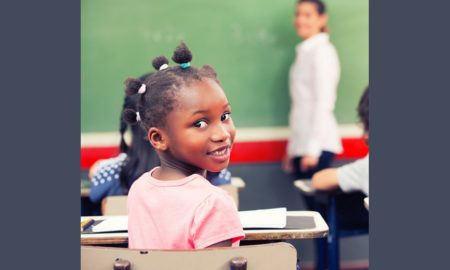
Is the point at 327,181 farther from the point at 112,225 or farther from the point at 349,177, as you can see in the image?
the point at 112,225

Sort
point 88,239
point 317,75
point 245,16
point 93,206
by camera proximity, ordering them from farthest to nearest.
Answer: point 245,16 → point 317,75 → point 93,206 → point 88,239

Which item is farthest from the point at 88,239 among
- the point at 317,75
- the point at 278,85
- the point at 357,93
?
the point at 357,93

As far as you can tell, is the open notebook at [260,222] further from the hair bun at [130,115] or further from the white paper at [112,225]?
the hair bun at [130,115]

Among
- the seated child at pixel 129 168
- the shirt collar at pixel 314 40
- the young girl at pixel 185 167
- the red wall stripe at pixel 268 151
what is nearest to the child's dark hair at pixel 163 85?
the young girl at pixel 185 167

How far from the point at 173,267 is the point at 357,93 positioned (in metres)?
2.91

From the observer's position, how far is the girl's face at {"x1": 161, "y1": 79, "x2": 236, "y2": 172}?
125 centimetres

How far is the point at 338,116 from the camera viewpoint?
3.74 m

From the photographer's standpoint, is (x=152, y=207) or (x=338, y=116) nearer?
(x=152, y=207)

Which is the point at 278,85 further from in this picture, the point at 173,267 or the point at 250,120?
the point at 173,267

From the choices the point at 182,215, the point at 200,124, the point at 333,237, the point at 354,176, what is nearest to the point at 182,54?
the point at 200,124

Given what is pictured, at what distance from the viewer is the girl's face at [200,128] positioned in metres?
1.25

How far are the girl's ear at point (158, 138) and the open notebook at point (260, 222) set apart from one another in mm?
331

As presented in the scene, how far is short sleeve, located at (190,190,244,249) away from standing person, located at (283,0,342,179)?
2.16m

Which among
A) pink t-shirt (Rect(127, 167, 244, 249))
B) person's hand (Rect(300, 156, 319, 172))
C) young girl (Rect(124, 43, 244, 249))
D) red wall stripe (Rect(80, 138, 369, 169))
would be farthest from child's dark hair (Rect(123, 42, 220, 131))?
red wall stripe (Rect(80, 138, 369, 169))
